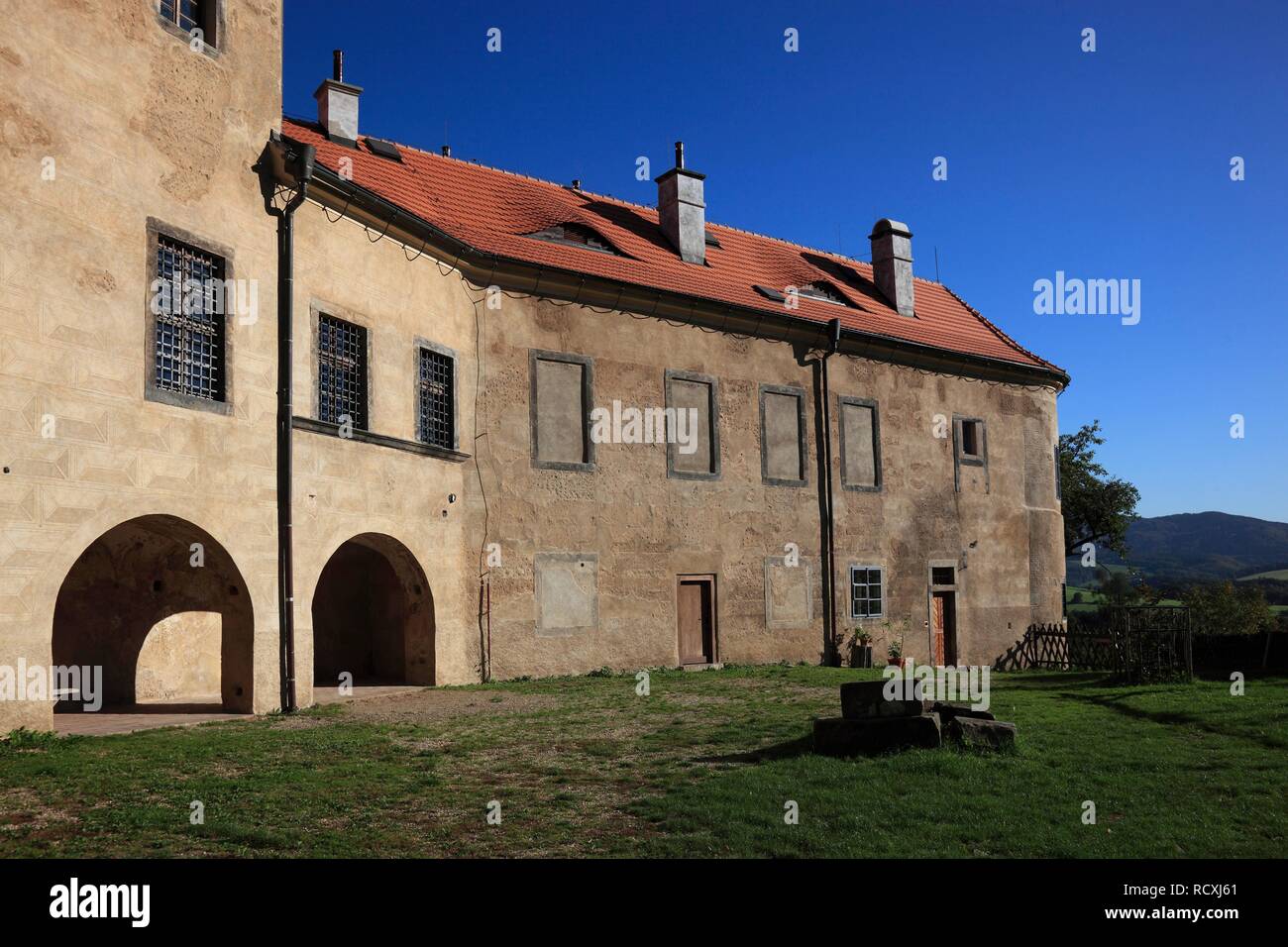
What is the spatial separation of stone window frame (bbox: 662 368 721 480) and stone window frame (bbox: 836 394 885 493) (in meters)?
4.03

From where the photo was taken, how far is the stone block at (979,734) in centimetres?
1016

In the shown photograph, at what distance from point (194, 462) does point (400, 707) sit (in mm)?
4776

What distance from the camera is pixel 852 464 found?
1011 inches

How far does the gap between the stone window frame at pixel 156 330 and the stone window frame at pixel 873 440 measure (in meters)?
15.7

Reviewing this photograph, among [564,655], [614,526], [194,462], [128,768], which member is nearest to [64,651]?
[194,462]

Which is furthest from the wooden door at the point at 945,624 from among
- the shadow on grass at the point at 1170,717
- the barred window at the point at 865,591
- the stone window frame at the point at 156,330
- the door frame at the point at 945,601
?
the stone window frame at the point at 156,330

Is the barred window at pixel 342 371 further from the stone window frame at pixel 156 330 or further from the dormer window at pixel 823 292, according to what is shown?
the dormer window at pixel 823 292

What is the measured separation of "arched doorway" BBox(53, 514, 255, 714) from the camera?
14141mm

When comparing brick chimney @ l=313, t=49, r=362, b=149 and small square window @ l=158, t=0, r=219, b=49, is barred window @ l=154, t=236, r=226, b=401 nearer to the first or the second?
small square window @ l=158, t=0, r=219, b=49

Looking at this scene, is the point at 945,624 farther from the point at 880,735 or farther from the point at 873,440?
the point at 880,735

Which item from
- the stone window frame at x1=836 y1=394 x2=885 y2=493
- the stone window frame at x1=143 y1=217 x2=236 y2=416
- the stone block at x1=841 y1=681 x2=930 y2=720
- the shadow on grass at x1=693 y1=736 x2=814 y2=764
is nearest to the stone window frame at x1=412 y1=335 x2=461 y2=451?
the stone window frame at x1=143 y1=217 x2=236 y2=416

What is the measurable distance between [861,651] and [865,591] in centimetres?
179
